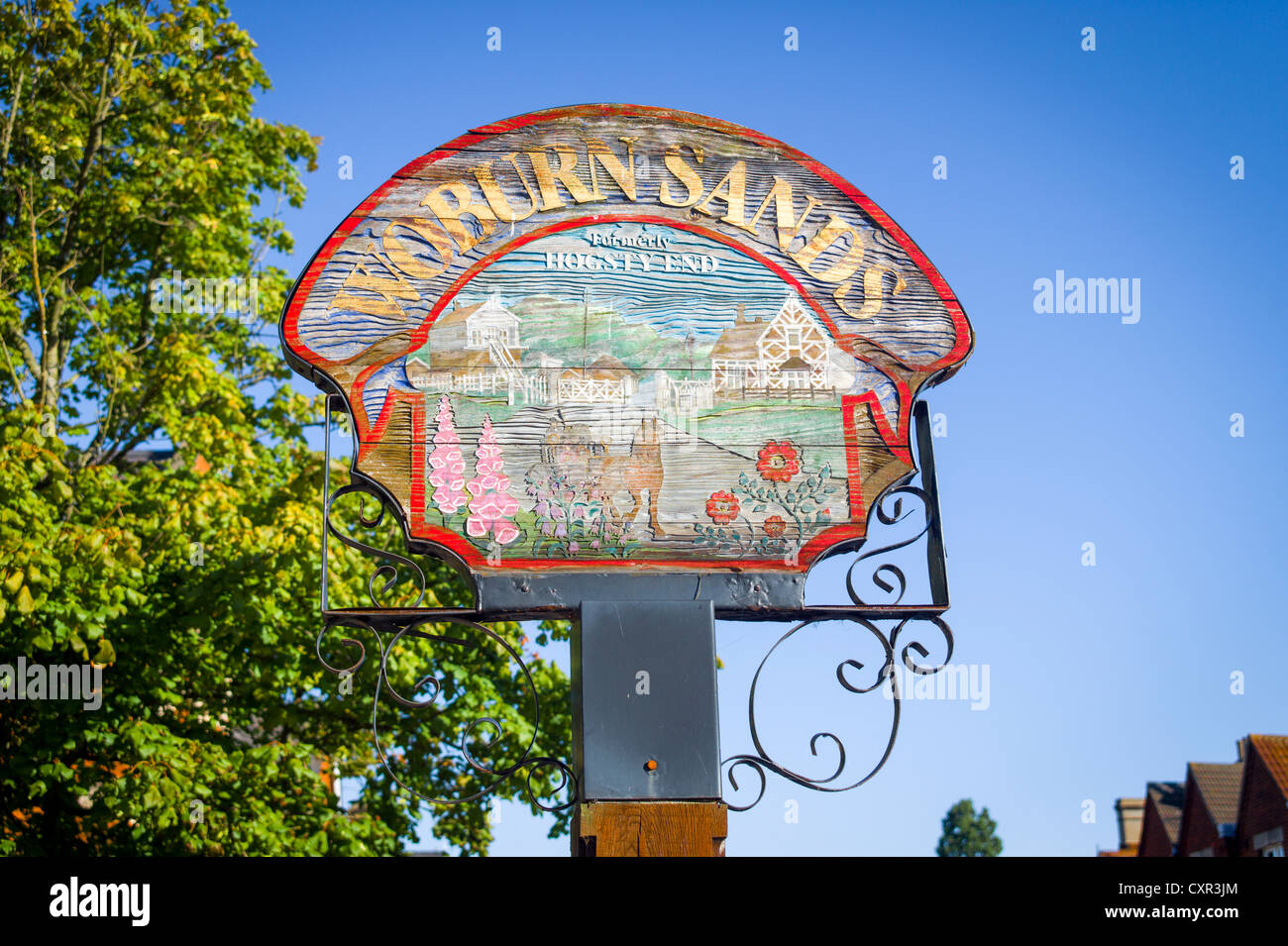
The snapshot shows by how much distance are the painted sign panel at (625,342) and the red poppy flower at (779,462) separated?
0.01m

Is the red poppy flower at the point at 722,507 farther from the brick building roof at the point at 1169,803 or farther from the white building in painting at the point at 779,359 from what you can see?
the brick building roof at the point at 1169,803

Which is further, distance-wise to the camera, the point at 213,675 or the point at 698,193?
the point at 213,675

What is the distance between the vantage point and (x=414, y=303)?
564 cm

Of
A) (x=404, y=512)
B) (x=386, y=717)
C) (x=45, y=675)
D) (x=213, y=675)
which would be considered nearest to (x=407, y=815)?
(x=386, y=717)

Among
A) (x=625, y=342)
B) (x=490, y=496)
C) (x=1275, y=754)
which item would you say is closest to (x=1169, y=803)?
(x=1275, y=754)

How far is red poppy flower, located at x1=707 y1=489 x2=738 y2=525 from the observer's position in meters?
5.48

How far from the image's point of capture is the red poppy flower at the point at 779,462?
5.59 metres

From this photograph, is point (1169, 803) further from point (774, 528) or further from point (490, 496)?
point (490, 496)

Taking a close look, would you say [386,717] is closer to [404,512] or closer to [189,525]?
[189,525]

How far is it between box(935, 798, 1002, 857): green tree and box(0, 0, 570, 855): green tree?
199 ft

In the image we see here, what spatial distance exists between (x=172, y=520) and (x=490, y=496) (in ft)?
18.8

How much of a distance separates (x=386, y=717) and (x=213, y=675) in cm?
172

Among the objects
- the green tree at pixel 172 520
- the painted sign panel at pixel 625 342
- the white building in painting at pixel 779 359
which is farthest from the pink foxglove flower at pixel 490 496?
the green tree at pixel 172 520

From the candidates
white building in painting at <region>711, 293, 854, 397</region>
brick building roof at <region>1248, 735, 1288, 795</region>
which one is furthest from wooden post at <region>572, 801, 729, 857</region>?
brick building roof at <region>1248, 735, 1288, 795</region>
